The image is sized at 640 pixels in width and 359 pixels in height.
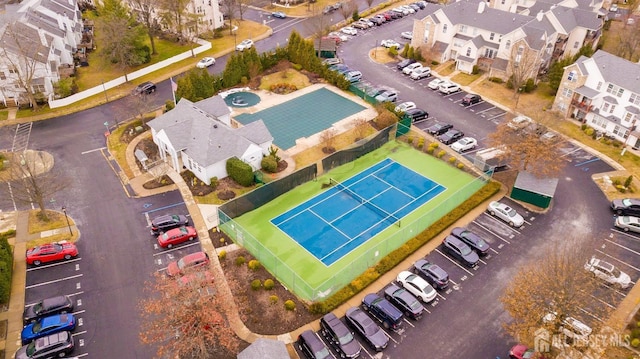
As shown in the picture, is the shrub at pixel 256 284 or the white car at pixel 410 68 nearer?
the shrub at pixel 256 284

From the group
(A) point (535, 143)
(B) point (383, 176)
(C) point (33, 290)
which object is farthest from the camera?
(B) point (383, 176)

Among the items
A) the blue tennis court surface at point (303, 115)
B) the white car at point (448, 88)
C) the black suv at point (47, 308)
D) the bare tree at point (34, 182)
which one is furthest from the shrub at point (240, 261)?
the white car at point (448, 88)

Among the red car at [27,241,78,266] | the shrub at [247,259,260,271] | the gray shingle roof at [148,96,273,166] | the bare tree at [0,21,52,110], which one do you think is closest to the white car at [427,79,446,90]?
the gray shingle roof at [148,96,273,166]

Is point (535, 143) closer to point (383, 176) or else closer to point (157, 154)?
point (383, 176)

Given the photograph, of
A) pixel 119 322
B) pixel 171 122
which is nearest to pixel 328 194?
pixel 171 122

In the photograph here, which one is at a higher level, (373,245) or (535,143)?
(535,143)

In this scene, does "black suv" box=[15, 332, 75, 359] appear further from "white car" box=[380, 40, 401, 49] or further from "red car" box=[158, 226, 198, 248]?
"white car" box=[380, 40, 401, 49]

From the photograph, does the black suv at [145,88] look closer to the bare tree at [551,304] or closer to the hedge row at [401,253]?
the hedge row at [401,253]
